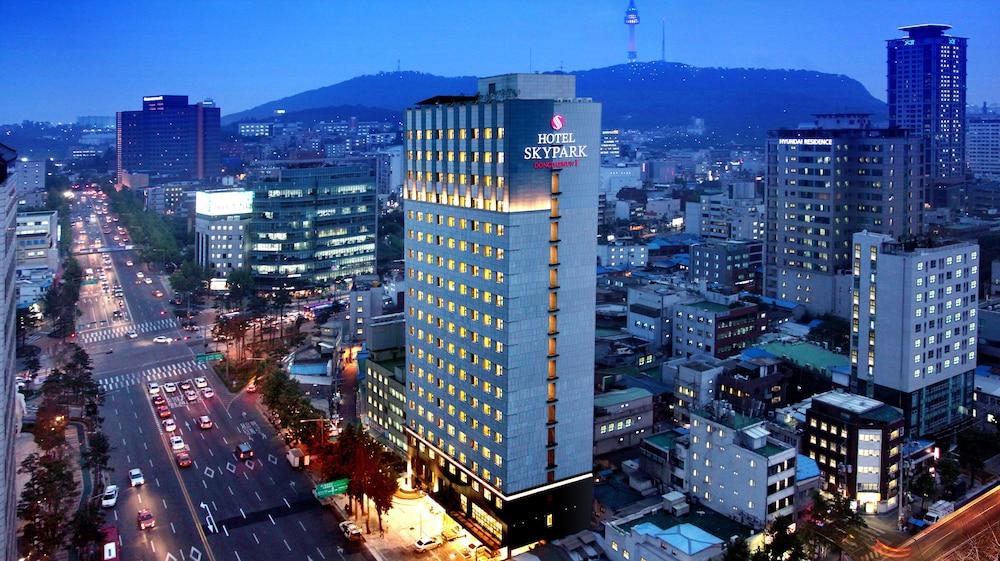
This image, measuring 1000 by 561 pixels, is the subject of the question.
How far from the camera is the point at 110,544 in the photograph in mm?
41281

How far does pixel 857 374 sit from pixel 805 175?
37.8 metres

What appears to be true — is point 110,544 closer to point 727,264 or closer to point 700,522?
point 700,522

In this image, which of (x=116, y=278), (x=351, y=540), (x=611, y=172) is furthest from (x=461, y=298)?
(x=611, y=172)

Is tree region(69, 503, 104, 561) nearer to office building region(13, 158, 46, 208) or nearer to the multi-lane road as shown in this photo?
the multi-lane road

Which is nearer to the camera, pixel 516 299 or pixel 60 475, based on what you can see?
pixel 516 299

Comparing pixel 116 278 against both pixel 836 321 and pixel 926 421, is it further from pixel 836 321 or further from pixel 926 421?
pixel 926 421

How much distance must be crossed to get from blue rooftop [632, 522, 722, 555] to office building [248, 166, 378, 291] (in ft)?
242

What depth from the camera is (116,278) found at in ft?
381

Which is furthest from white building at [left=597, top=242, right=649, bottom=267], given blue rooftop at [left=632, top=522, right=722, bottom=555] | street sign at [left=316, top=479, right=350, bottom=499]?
blue rooftop at [left=632, top=522, right=722, bottom=555]

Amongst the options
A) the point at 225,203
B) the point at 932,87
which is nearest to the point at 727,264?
the point at 225,203

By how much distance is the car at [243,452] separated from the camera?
5431cm

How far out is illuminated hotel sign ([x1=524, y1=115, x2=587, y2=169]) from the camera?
41156mm

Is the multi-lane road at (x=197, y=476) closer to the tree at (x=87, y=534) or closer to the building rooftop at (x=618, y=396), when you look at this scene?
the tree at (x=87, y=534)

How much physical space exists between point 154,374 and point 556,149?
158 ft
